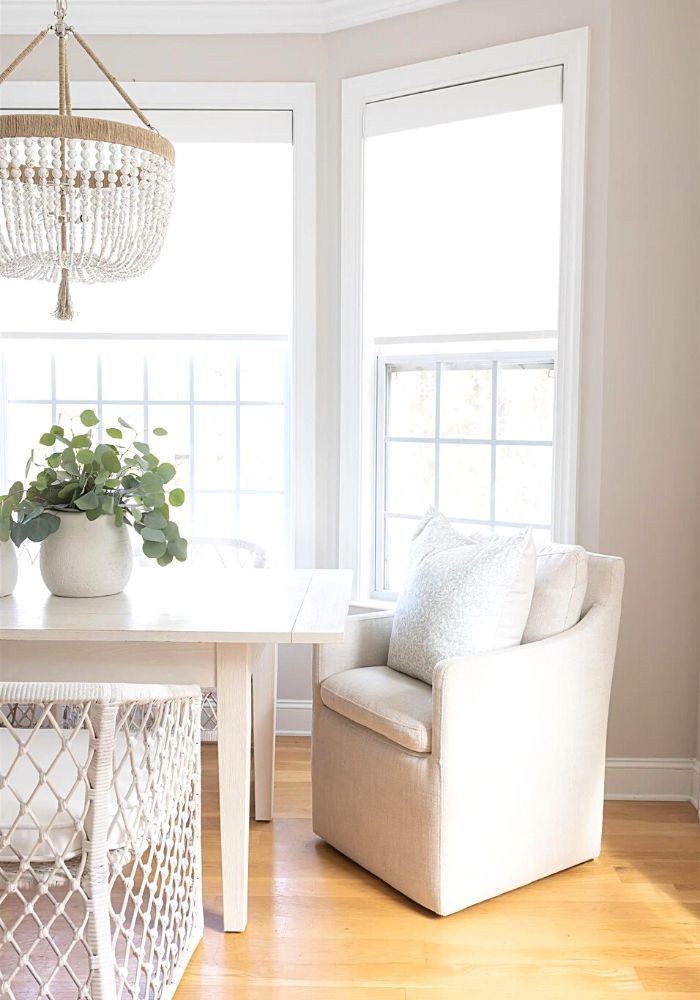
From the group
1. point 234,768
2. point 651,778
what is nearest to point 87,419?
point 234,768

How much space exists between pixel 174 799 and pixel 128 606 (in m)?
0.61

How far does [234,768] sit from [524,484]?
1.68m

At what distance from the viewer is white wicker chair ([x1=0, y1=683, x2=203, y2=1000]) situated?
1604 millimetres

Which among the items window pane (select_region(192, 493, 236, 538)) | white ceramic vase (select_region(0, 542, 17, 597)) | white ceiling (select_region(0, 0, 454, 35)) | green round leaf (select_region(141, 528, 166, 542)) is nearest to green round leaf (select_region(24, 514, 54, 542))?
white ceramic vase (select_region(0, 542, 17, 597))

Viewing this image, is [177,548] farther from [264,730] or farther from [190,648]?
[264,730]

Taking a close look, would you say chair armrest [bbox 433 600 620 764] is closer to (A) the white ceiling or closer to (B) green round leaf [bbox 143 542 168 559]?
(B) green round leaf [bbox 143 542 168 559]

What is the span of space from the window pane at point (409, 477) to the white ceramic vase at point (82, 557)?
1.44 metres

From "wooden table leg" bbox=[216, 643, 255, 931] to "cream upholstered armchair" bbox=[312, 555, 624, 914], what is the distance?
15.5 inches


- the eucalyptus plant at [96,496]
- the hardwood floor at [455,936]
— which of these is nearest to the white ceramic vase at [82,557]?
the eucalyptus plant at [96,496]

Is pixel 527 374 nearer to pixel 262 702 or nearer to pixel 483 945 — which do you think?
pixel 262 702

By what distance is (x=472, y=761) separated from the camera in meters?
2.35

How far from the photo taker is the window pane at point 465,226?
3.31 m

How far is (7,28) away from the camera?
3621 mm

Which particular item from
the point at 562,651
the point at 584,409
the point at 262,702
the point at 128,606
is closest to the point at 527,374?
the point at 584,409
